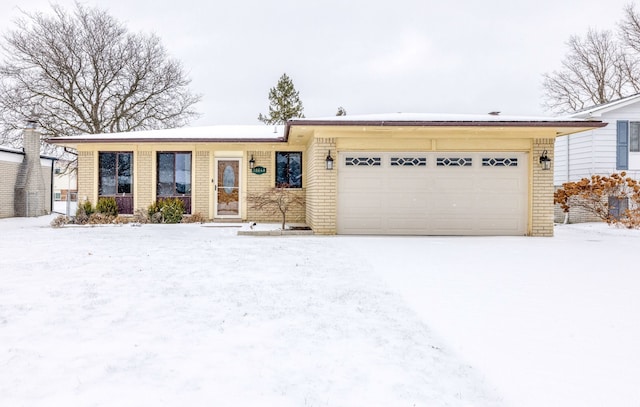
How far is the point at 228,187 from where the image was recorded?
1357cm

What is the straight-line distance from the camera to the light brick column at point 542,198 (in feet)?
33.5

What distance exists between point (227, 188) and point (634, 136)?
1386 centimetres

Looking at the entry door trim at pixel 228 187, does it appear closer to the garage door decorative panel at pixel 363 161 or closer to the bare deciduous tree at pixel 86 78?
the garage door decorative panel at pixel 363 161

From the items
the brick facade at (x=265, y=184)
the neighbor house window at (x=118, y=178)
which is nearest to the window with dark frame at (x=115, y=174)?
the neighbor house window at (x=118, y=178)

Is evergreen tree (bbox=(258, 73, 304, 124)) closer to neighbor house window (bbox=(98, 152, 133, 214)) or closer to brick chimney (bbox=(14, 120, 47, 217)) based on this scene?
brick chimney (bbox=(14, 120, 47, 217))

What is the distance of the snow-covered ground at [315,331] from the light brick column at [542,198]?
3.74 metres

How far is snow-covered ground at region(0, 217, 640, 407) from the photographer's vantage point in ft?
7.61

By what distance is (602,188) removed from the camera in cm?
1258

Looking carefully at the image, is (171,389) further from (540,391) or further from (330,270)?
(330,270)

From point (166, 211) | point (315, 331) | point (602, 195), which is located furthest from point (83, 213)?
point (602, 195)

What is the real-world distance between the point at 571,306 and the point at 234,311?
129 inches

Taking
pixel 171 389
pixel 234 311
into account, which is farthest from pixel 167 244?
pixel 171 389

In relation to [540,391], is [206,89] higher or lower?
higher

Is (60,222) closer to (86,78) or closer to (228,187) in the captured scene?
(228,187)
